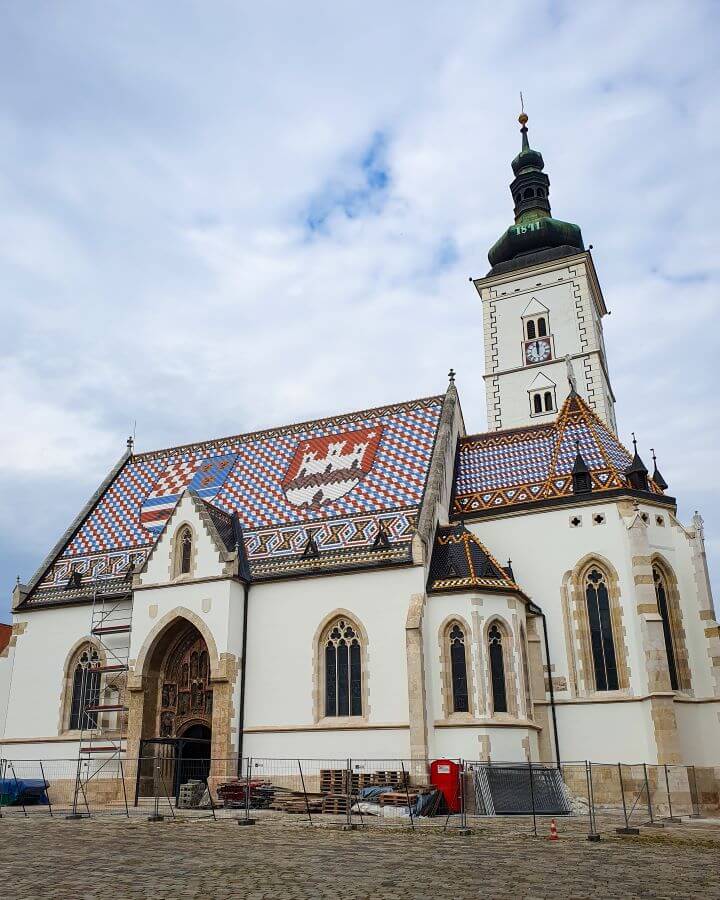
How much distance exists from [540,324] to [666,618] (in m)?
21.8

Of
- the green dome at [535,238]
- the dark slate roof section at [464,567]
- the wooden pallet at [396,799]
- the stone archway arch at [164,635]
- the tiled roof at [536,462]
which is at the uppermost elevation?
the green dome at [535,238]

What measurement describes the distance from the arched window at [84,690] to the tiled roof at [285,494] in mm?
2862

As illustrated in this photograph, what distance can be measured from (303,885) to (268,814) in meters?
11.7

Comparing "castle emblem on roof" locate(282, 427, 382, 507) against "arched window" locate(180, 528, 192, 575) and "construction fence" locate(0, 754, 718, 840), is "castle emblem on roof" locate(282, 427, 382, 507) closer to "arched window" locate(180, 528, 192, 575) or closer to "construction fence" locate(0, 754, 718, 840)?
"arched window" locate(180, 528, 192, 575)

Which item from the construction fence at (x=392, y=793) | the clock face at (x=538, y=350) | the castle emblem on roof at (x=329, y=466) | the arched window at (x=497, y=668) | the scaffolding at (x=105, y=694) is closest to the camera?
the construction fence at (x=392, y=793)

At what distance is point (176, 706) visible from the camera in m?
27.8

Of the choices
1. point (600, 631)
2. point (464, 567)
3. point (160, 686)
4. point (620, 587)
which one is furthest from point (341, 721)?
point (620, 587)

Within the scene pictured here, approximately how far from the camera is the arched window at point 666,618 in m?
25.1

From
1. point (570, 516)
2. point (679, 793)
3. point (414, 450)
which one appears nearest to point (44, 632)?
point (414, 450)

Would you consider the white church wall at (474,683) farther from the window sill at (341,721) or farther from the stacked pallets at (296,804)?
the stacked pallets at (296,804)

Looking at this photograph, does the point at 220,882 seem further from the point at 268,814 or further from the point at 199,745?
the point at 199,745

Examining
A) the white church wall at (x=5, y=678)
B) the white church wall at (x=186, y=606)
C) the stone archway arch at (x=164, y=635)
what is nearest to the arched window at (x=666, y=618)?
the white church wall at (x=186, y=606)

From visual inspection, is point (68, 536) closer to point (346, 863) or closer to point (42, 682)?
point (42, 682)

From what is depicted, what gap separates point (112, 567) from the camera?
3183cm
